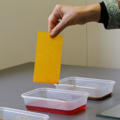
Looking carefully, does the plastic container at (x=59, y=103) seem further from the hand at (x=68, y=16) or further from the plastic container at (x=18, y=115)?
the hand at (x=68, y=16)

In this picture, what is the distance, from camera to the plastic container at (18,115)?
79cm

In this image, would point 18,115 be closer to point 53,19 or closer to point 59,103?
point 59,103

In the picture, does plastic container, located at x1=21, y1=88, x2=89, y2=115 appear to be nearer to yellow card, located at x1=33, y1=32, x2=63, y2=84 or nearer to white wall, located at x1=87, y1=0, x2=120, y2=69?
yellow card, located at x1=33, y1=32, x2=63, y2=84

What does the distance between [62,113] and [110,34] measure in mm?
1802

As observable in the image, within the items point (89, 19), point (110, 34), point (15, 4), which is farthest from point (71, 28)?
point (89, 19)

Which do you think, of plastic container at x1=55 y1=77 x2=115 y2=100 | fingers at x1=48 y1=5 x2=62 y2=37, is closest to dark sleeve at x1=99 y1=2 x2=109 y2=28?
fingers at x1=48 y1=5 x2=62 y2=37

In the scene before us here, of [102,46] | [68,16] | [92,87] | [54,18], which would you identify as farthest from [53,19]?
[102,46]

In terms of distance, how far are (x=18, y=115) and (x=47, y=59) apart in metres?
0.23

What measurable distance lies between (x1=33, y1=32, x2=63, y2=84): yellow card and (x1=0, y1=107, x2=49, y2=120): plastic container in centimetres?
14

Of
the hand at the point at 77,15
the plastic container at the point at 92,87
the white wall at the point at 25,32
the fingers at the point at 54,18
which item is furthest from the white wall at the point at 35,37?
the hand at the point at 77,15

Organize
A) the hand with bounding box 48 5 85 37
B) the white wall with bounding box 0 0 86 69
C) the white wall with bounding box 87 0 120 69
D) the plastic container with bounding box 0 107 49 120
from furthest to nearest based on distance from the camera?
the white wall with bounding box 87 0 120 69 → the white wall with bounding box 0 0 86 69 → the hand with bounding box 48 5 85 37 → the plastic container with bounding box 0 107 49 120

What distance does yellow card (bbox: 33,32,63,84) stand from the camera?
92 centimetres

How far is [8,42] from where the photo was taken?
6.99 ft

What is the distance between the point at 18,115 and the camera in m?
0.83
